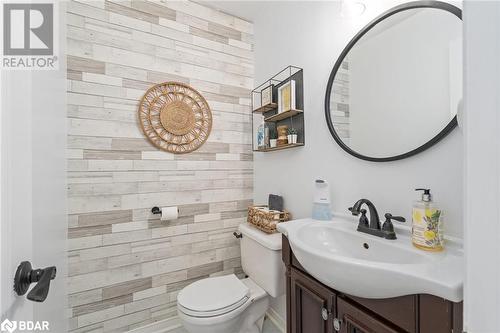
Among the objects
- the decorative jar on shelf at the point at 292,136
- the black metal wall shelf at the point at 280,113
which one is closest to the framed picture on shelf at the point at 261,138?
the black metal wall shelf at the point at 280,113

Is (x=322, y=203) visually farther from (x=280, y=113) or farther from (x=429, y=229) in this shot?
(x=280, y=113)

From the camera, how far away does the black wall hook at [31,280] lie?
0.50 m

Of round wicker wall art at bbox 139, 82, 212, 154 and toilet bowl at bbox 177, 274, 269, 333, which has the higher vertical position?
round wicker wall art at bbox 139, 82, 212, 154

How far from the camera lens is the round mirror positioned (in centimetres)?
89

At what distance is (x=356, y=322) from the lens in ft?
2.66

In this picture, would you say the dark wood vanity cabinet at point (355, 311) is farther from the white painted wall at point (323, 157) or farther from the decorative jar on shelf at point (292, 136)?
the decorative jar on shelf at point (292, 136)

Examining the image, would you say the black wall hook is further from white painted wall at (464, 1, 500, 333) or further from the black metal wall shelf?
the black metal wall shelf

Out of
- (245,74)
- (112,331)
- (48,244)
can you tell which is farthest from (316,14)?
(112,331)

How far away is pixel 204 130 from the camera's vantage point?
189 cm

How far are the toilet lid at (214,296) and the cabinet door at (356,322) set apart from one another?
26.4 inches

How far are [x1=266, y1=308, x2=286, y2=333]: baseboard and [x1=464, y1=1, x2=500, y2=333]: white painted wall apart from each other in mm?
1607

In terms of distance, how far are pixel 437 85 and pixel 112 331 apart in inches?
94.8

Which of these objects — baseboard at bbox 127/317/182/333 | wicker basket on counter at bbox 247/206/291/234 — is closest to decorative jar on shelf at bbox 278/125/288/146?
wicker basket on counter at bbox 247/206/291/234

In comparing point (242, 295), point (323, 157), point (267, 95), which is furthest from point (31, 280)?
point (267, 95)
